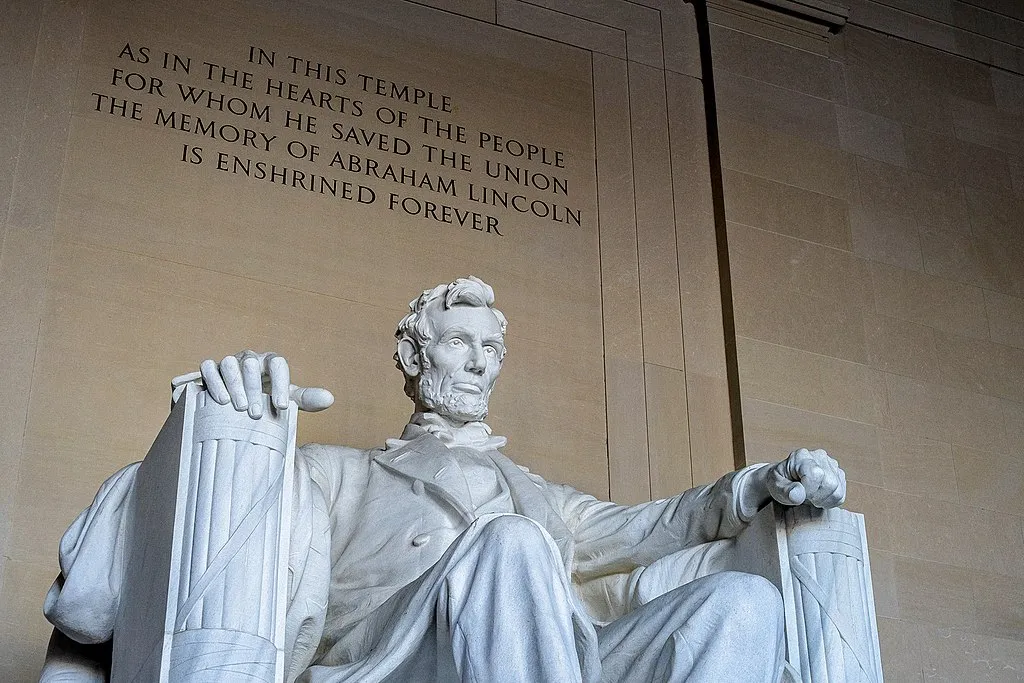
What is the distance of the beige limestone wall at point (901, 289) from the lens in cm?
583

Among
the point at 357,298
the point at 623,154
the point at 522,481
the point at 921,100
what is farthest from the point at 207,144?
the point at 921,100

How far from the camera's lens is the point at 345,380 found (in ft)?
18.2

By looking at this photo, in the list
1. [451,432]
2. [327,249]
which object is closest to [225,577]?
[451,432]

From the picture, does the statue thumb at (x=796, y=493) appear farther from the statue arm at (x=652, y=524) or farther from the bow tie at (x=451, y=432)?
the bow tie at (x=451, y=432)

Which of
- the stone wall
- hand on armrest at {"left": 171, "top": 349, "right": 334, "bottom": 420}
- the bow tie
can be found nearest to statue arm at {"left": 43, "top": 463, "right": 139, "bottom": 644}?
hand on armrest at {"left": 171, "top": 349, "right": 334, "bottom": 420}

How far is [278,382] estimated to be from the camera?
333cm

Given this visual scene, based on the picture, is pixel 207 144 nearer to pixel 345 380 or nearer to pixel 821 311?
pixel 345 380

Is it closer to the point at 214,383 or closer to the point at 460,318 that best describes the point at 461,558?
the point at 214,383

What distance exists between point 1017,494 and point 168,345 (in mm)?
3040

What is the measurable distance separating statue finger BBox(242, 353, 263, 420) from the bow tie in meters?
1.12

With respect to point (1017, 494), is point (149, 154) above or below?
above

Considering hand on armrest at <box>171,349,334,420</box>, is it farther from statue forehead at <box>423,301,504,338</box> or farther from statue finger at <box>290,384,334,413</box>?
statue forehead at <box>423,301,504,338</box>

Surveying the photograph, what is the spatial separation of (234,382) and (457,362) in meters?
1.25

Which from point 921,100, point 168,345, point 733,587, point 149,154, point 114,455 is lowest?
point 733,587
